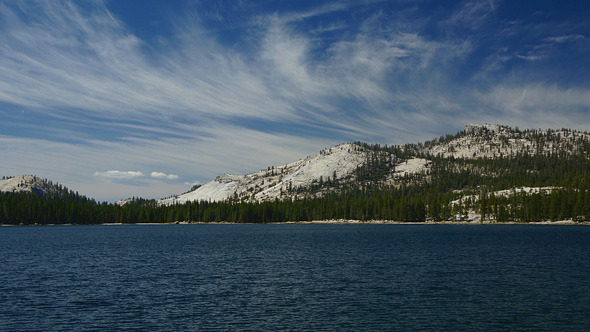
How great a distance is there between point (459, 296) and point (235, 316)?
2731cm

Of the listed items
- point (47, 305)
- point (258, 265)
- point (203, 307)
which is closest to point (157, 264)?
point (258, 265)

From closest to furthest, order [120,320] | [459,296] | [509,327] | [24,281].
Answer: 1. [509,327]
2. [120,320]
3. [459,296]
4. [24,281]

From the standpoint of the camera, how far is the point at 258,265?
75.0 metres

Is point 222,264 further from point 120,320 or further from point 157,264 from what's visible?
point 120,320

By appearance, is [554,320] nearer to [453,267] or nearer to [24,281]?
[453,267]

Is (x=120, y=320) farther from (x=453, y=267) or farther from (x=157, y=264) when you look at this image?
(x=453, y=267)

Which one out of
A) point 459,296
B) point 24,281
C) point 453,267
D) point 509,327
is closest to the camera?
point 509,327

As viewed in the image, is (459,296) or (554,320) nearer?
(554,320)

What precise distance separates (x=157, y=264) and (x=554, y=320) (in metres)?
65.7

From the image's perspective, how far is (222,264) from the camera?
7725 cm

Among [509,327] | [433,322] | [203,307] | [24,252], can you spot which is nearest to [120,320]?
[203,307]

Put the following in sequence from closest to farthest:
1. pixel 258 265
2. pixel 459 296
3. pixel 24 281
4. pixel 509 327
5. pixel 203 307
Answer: pixel 509 327
pixel 203 307
pixel 459 296
pixel 24 281
pixel 258 265

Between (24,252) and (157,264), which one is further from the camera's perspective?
(24,252)

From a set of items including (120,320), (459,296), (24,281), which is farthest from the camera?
(24,281)
